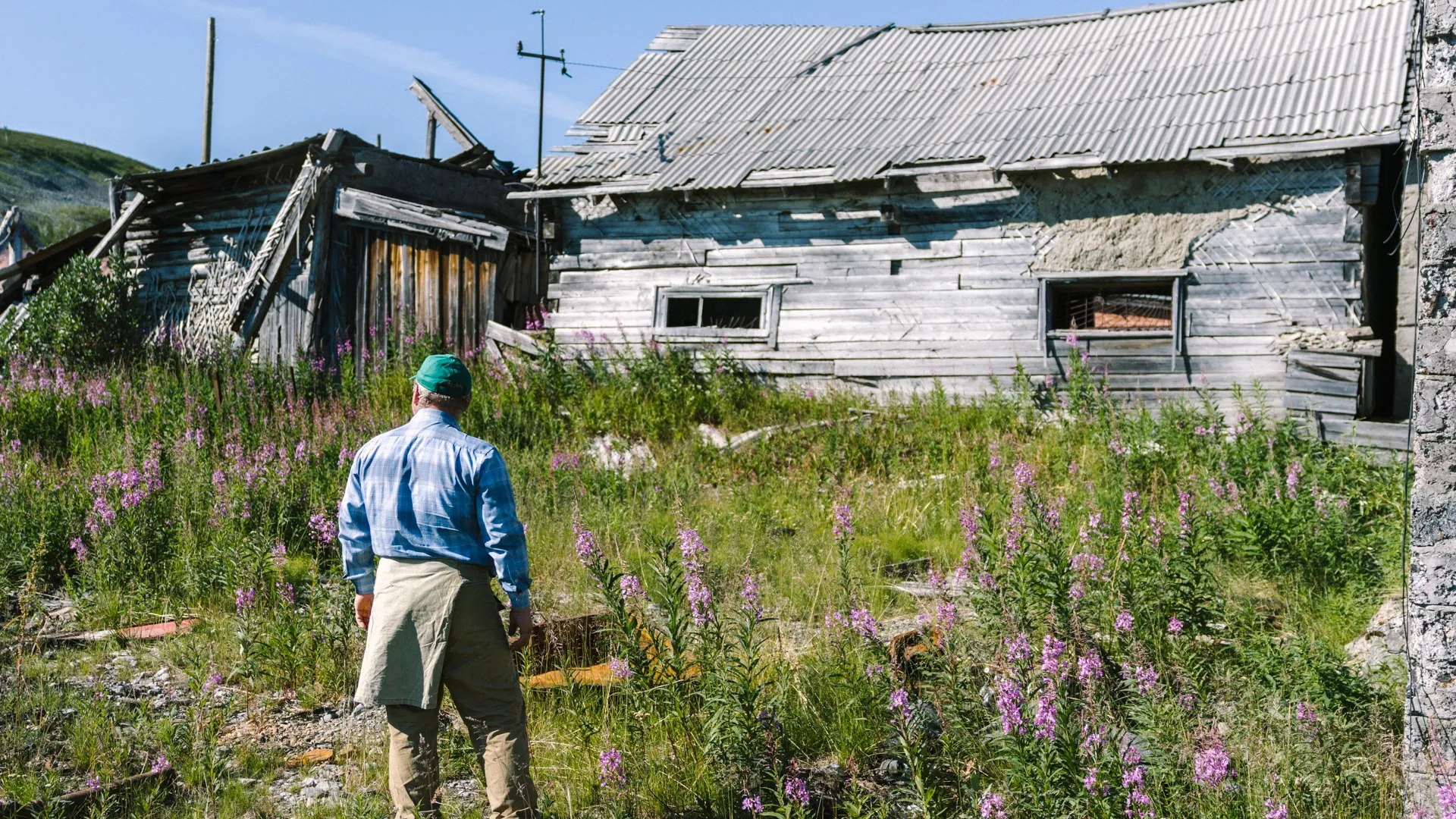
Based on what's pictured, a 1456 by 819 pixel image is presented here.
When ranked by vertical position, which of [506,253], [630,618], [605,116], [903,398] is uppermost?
[605,116]

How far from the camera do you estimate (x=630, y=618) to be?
4.12 m

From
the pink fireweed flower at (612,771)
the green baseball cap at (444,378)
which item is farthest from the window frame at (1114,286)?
the green baseball cap at (444,378)

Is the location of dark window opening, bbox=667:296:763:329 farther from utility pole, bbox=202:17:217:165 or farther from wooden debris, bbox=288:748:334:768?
utility pole, bbox=202:17:217:165

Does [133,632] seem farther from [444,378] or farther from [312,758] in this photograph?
[444,378]

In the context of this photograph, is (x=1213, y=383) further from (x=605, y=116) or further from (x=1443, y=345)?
(x=605, y=116)

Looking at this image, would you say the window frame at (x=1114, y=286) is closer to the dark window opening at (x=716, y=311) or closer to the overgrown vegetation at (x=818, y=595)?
the overgrown vegetation at (x=818, y=595)

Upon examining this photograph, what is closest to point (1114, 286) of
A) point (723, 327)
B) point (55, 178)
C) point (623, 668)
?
point (723, 327)

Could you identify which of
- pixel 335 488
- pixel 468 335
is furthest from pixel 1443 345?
pixel 468 335

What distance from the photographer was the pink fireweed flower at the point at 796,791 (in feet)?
11.5

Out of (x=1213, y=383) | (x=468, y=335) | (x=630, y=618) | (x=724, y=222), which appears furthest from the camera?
(x=468, y=335)

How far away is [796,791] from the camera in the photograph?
153 inches

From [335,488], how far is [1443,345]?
20.6 feet

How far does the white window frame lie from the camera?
11.9 m

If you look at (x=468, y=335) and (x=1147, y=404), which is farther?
(x=468, y=335)
